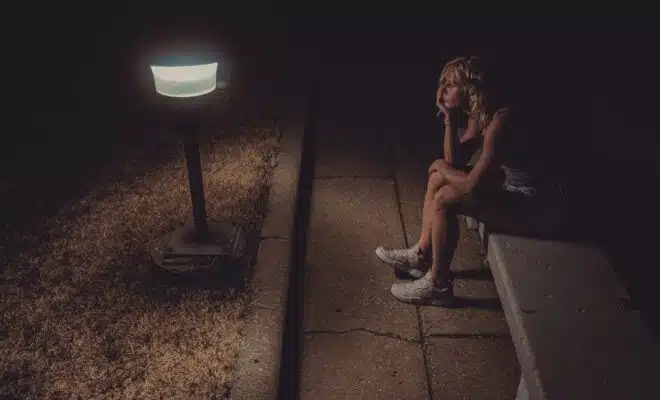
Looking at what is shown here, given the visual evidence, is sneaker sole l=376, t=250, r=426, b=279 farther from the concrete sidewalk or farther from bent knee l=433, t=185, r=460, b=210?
bent knee l=433, t=185, r=460, b=210

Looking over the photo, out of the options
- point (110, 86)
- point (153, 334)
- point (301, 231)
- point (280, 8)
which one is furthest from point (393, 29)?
point (153, 334)

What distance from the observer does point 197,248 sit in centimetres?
416

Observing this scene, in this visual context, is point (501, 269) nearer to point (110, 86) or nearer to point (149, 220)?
point (149, 220)

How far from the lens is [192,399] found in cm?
312

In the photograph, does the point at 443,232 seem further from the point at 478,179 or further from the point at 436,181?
the point at 478,179

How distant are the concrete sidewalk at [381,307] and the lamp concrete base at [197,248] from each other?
554 millimetres

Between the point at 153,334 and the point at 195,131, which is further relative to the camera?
the point at 195,131

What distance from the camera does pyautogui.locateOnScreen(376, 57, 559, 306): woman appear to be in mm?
3336

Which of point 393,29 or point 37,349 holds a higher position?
point 393,29

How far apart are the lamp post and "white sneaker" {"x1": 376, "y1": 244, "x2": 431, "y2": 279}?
1.06m

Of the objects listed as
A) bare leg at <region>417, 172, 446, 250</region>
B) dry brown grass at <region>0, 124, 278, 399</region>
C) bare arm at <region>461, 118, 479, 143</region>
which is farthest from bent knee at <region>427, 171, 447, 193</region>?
dry brown grass at <region>0, 124, 278, 399</region>

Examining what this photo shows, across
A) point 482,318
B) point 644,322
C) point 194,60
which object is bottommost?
point 482,318

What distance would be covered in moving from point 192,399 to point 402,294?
4.95ft

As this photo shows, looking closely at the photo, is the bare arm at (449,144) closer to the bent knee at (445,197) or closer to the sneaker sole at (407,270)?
the bent knee at (445,197)
